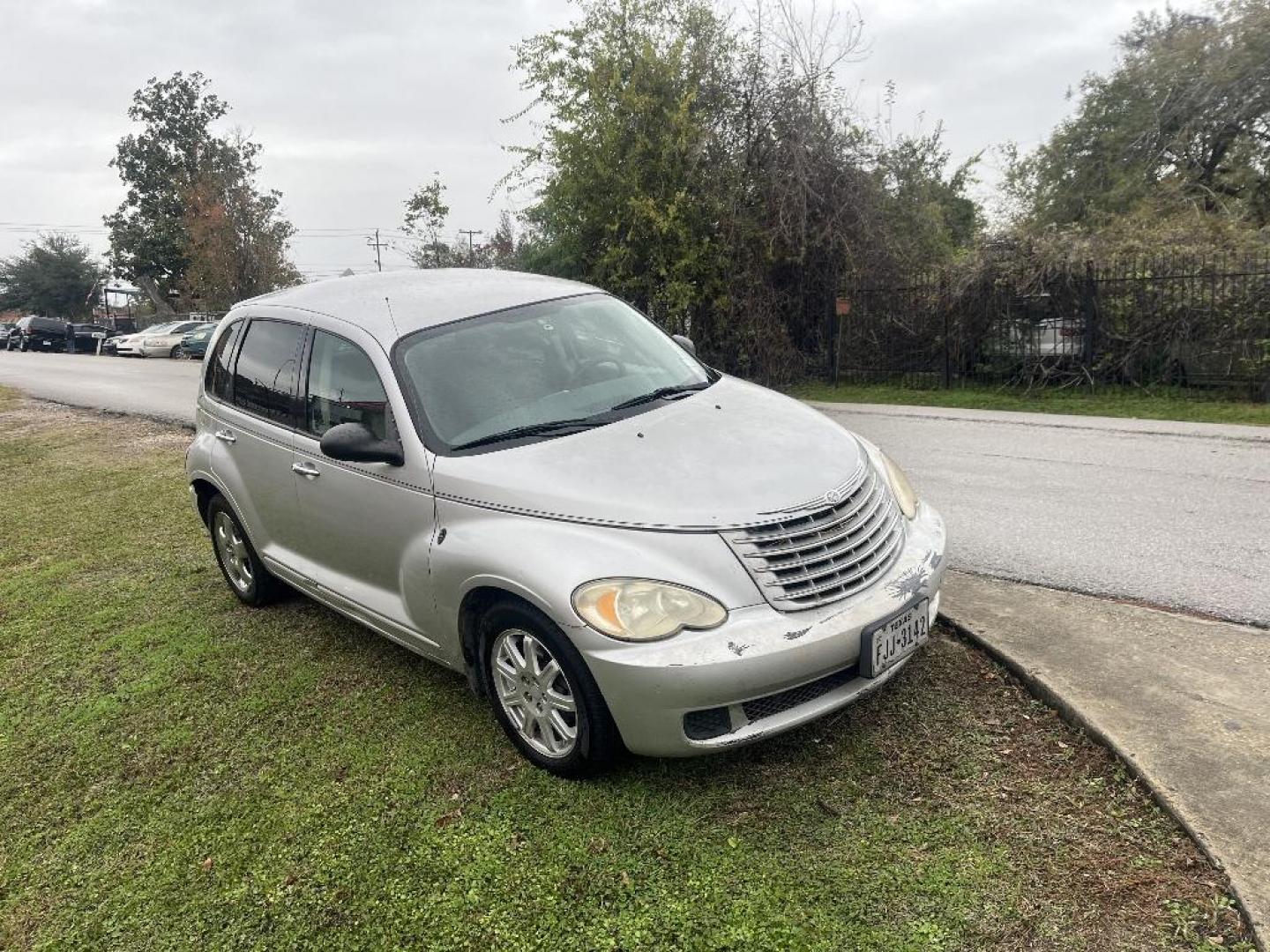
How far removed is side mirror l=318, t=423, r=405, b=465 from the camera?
A: 11.1ft

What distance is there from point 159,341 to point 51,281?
48.3 meters

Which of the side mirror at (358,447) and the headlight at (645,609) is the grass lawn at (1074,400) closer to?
the headlight at (645,609)

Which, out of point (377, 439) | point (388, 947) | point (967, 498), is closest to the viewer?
point (388, 947)

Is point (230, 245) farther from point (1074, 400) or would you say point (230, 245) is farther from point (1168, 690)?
point (1168, 690)

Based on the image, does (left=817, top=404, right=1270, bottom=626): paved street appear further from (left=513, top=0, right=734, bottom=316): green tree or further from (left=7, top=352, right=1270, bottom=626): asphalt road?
Result: (left=513, top=0, right=734, bottom=316): green tree

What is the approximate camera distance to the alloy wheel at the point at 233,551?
16.2 ft

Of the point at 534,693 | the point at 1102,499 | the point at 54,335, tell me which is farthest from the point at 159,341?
the point at 534,693

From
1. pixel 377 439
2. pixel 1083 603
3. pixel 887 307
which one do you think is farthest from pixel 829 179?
pixel 377 439

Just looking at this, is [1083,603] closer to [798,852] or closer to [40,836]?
[798,852]

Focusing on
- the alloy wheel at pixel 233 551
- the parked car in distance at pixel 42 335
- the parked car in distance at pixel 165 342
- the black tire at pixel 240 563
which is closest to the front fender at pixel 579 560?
the black tire at pixel 240 563

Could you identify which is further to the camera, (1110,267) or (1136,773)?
(1110,267)

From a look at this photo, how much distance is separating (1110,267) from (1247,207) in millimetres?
13520

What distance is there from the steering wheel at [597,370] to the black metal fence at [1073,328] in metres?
11.8

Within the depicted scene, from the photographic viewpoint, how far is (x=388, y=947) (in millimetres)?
2395
